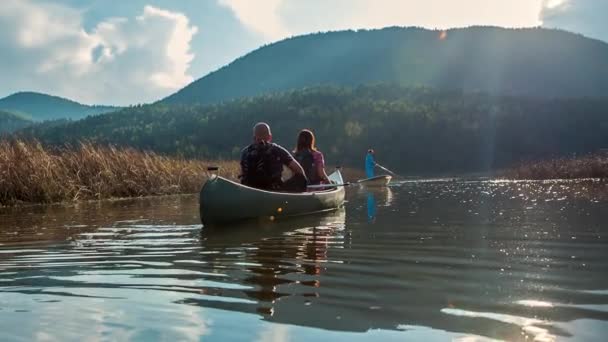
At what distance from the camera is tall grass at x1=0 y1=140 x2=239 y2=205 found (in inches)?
531

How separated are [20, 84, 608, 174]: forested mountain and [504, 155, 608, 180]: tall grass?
143ft

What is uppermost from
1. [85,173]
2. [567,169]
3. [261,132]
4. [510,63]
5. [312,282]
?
[510,63]

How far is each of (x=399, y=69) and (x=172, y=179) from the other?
170m

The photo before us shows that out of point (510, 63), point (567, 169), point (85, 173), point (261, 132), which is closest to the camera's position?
point (261, 132)

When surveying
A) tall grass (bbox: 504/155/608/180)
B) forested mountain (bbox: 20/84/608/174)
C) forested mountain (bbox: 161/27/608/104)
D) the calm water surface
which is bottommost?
the calm water surface

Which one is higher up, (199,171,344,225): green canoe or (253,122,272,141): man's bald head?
(253,122,272,141): man's bald head

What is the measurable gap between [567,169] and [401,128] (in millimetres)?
59908

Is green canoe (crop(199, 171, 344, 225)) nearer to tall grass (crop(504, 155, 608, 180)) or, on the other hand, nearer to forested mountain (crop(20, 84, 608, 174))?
tall grass (crop(504, 155, 608, 180))

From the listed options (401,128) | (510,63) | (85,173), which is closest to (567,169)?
(85,173)

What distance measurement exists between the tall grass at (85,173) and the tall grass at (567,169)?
46.2ft

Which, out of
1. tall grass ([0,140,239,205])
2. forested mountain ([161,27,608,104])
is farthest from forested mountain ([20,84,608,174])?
tall grass ([0,140,239,205])

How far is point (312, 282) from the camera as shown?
13.9 feet

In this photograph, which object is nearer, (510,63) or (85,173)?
(85,173)

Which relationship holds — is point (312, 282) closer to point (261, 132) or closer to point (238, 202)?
point (238, 202)
